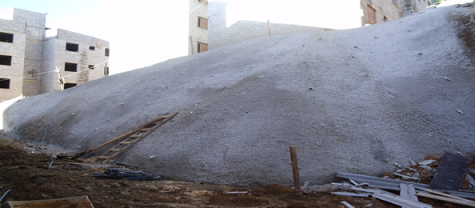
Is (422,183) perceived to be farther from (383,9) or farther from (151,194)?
(383,9)

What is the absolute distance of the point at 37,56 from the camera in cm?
2761

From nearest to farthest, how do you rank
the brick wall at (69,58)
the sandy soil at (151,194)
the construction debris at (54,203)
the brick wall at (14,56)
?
1. the construction debris at (54,203)
2. the sandy soil at (151,194)
3. the brick wall at (14,56)
4. the brick wall at (69,58)

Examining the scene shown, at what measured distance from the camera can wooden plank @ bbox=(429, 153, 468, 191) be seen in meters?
4.50

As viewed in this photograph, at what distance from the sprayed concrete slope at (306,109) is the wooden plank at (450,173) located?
1.25ft

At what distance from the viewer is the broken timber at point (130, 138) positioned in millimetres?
7266

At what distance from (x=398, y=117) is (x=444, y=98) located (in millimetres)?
1342

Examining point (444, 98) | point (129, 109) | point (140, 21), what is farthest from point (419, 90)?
point (140, 21)

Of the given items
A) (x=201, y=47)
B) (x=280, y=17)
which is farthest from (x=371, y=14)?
(x=201, y=47)

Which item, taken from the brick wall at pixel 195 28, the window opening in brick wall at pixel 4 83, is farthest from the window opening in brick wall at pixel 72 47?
the brick wall at pixel 195 28

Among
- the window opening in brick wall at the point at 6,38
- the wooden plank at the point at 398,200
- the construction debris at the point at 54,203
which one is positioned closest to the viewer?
the construction debris at the point at 54,203

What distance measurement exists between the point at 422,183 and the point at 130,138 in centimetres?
637

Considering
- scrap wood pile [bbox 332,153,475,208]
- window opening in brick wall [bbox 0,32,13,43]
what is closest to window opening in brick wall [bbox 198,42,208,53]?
window opening in brick wall [bbox 0,32,13,43]

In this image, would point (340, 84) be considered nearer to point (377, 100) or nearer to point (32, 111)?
point (377, 100)

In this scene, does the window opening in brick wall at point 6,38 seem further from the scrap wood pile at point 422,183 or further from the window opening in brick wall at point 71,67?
the scrap wood pile at point 422,183
